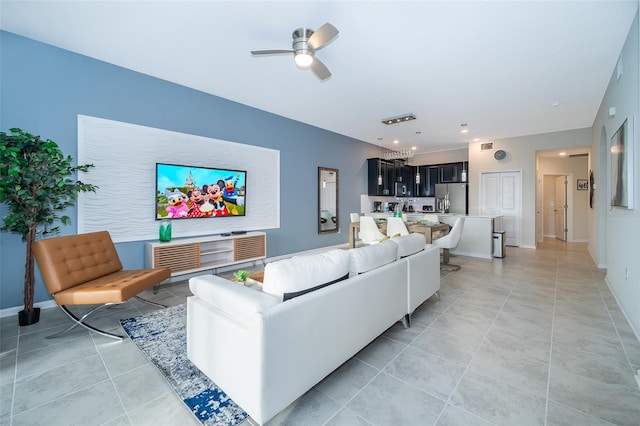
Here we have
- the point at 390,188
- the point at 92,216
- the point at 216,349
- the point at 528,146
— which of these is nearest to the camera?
the point at 216,349

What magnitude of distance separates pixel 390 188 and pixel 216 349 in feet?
24.2

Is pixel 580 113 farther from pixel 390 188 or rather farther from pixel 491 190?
pixel 390 188

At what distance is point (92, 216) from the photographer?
3354mm

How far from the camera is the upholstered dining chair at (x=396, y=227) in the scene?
5090mm

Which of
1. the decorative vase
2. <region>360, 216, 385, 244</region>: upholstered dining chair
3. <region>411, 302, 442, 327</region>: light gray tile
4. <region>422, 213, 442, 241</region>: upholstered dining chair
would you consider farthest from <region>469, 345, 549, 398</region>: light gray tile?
the decorative vase

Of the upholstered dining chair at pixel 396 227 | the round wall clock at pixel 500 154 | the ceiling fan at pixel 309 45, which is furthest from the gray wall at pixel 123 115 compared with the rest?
the round wall clock at pixel 500 154

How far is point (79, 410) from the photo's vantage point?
1599 millimetres

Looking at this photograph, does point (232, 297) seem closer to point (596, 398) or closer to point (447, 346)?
point (447, 346)

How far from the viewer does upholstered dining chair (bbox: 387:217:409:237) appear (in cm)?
509

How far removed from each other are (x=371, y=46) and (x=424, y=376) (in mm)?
3106

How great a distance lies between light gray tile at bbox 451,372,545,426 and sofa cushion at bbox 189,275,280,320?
1.31m

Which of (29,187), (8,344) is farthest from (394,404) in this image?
(29,187)

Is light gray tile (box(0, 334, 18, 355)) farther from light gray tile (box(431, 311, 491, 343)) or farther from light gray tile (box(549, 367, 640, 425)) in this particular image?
light gray tile (box(549, 367, 640, 425))

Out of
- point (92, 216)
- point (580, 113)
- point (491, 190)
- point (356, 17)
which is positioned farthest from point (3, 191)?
point (491, 190)
